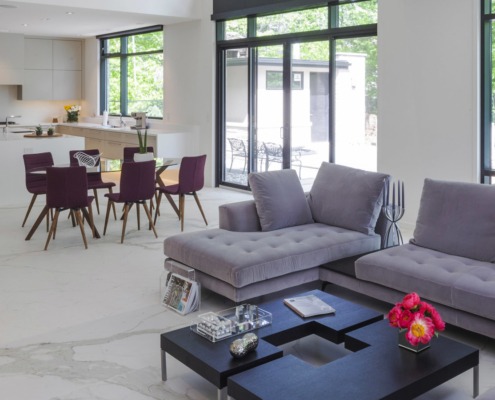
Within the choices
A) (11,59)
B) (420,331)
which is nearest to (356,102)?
(420,331)

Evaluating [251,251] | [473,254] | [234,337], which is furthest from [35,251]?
[473,254]

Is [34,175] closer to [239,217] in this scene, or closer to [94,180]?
[94,180]

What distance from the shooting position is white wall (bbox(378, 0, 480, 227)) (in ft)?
22.0

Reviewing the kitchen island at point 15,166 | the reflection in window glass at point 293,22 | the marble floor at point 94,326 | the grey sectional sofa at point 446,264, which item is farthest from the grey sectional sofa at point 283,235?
the kitchen island at point 15,166

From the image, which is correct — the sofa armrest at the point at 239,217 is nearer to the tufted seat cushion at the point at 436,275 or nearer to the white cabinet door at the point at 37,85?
the tufted seat cushion at the point at 436,275

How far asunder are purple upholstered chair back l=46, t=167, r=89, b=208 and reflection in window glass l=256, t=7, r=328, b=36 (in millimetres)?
4047

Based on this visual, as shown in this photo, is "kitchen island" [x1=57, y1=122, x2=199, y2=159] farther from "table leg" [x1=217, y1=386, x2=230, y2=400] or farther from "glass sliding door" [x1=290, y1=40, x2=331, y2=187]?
"table leg" [x1=217, y1=386, x2=230, y2=400]

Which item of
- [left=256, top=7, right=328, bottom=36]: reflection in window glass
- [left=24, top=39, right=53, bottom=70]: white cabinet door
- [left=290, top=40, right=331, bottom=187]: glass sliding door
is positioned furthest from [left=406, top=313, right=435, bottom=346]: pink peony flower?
[left=24, top=39, right=53, bottom=70]: white cabinet door

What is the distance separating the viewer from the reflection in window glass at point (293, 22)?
8.61 m

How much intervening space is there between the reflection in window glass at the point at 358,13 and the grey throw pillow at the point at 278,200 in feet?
10.4

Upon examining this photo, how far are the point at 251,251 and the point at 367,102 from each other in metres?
4.08

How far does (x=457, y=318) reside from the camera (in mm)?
3867

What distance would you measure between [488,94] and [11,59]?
10.1 metres

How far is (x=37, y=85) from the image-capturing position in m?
13.8
